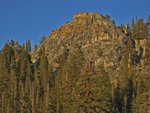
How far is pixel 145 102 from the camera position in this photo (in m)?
115

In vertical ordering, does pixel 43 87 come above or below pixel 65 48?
below

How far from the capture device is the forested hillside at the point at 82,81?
67312 mm

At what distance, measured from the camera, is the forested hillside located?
67.3m

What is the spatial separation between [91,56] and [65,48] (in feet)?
38.2

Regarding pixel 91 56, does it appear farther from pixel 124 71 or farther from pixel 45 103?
pixel 45 103

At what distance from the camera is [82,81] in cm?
6519

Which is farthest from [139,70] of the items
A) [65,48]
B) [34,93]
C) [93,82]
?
[93,82]

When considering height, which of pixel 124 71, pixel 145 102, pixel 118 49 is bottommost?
pixel 145 102

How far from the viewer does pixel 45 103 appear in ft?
→ 386

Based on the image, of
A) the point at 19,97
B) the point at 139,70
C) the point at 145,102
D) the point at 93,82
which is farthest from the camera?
the point at 139,70

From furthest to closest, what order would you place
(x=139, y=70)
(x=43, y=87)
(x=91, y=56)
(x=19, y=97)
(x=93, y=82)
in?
(x=91, y=56), (x=139, y=70), (x=43, y=87), (x=19, y=97), (x=93, y=82)

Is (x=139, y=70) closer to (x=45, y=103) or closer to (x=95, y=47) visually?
(x=95, y=47)

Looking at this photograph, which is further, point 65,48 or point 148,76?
point 65,48

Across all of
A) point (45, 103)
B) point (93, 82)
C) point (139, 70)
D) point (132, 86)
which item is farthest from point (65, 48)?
point (93, 82)
